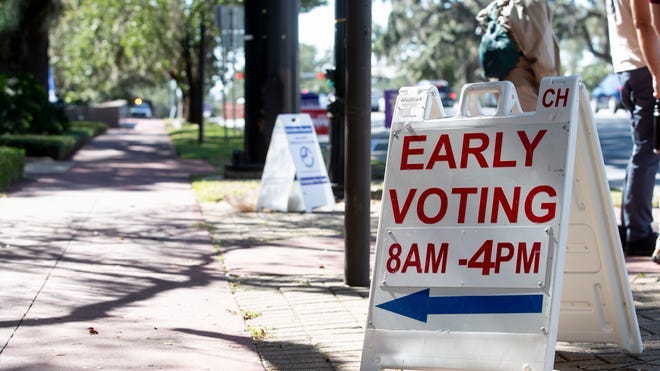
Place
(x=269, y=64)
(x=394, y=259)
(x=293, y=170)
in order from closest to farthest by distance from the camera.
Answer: (x=394, y=259) → (x=293, y=170) → (x=269, y=64)

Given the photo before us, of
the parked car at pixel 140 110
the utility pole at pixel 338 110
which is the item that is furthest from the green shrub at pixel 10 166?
the parked car at pixel 140 110

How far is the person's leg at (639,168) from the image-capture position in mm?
7281

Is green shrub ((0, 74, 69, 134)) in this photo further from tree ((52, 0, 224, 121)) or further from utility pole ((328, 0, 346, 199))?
tree ((52, 0, 224, 121))

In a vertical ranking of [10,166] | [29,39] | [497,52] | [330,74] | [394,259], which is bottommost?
[10,166]

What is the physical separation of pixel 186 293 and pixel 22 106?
17519mm

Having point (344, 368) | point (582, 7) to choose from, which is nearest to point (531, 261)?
point (344, 368)

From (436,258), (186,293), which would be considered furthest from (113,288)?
(436,258)

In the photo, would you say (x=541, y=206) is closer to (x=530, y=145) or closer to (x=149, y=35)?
(x=530, y=145)

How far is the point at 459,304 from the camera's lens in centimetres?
445

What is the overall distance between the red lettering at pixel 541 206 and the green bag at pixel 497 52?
150 inches

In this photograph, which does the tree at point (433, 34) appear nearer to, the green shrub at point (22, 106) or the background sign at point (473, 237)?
the green shrub at point (22, 106)

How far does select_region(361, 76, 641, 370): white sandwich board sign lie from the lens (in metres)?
4.32

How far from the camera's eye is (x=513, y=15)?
26.1ft

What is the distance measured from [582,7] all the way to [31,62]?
43.3 m
